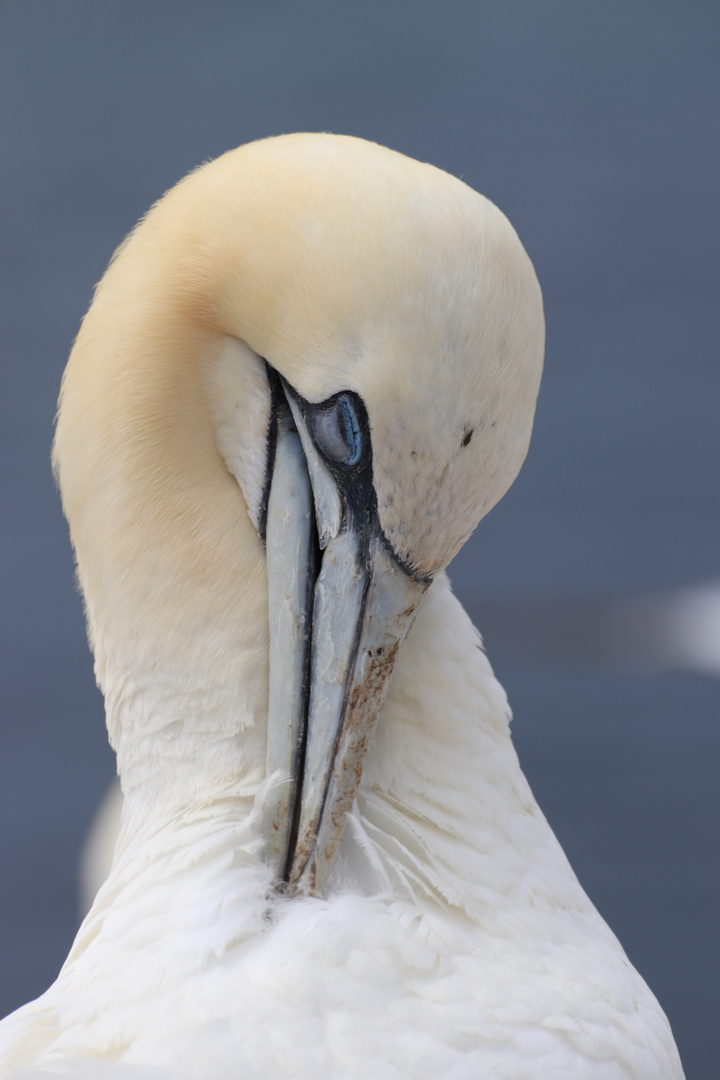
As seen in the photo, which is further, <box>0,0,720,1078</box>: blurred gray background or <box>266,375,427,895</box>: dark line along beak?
<box>0,0,720,1078</box>: blurred gray background

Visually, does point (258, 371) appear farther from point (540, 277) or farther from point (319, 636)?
point (540, 277)

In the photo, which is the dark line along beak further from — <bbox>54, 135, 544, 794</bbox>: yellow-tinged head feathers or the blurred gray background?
the blurred gray background

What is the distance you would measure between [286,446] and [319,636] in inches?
6.6

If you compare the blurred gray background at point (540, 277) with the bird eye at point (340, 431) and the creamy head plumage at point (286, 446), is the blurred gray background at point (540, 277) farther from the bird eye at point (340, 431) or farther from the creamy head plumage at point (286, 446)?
the bird eye at point (340, 431)

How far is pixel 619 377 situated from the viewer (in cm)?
278

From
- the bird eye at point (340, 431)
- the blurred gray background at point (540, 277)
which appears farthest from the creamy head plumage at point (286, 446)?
the blurred gray background at point (540, 277)

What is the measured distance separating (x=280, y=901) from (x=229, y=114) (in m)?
2.25

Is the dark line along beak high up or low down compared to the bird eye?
down

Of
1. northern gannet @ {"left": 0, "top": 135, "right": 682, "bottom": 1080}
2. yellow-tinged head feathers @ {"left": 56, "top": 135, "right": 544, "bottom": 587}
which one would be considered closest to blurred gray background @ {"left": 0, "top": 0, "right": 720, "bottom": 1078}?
northern gannet @ {"left": 0, "top": 135, "right": 682, "bottom": 1080}

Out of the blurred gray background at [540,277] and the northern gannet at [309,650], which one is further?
the blurred gray background at [540,277]

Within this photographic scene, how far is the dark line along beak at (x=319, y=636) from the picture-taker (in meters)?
0.94

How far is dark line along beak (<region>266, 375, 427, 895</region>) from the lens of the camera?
36.8 inches

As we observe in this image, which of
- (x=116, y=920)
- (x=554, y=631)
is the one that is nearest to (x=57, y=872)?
(x=554, y=631)

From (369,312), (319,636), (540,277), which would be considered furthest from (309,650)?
(540,277)
